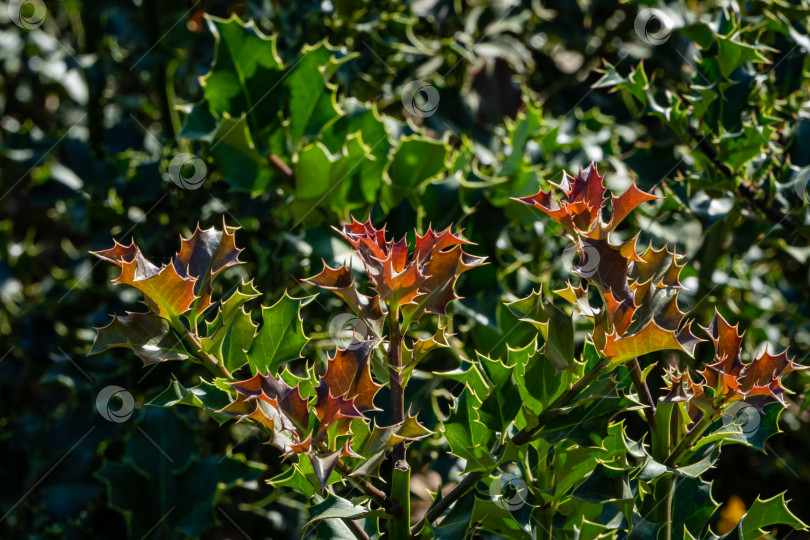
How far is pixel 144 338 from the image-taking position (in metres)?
0.82

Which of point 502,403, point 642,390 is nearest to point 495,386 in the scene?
point 502,403

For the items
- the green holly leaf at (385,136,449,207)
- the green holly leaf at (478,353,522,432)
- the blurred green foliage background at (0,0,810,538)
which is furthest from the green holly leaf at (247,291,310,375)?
the green holly leaf at (385,136,449,207)

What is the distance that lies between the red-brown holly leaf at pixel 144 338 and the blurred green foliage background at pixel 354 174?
475mm

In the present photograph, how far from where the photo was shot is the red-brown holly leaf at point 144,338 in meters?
0.80

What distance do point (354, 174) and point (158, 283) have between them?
1.97 ft

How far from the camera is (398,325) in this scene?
0.84 metres

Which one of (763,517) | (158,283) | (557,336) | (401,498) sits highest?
(158,283)

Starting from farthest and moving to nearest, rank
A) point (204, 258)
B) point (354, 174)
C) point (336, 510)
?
point (354, 174)
point (204, 258)
point (336, 510)

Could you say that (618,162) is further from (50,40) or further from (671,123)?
(50,40)

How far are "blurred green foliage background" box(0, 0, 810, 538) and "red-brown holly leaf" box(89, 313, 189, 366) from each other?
1.56ft

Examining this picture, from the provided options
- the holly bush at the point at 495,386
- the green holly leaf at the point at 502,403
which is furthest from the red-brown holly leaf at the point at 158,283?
the green holly leaf at the point at 502,403

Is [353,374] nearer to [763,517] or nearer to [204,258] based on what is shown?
[204,258]

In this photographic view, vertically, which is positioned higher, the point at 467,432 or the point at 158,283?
the point at 158,283

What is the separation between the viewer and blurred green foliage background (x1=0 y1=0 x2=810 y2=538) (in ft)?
4.34
